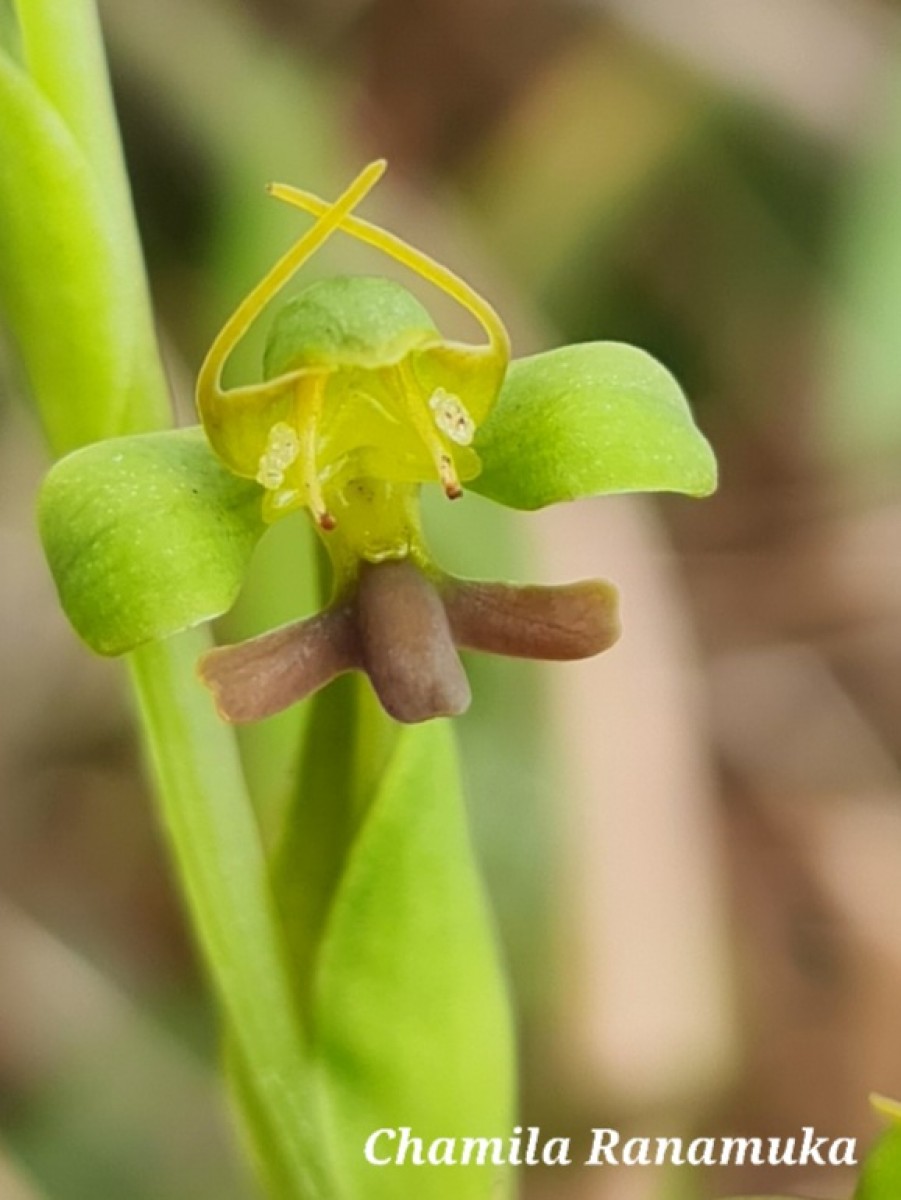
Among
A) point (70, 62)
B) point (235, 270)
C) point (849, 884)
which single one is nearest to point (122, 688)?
point (235, 270)

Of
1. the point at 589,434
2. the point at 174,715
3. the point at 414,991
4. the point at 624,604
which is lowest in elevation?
the point at 414,991

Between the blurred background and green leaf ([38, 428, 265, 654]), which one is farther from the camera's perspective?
the blurred background

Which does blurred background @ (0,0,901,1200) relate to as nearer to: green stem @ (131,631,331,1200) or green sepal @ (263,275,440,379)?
green stem @ (131,631,331,1200)

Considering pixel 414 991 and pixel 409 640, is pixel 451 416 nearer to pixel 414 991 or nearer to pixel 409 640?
pixel 409 640

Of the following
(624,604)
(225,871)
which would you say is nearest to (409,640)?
(225,871)

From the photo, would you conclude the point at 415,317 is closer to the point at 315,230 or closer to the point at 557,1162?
the point at 315,230

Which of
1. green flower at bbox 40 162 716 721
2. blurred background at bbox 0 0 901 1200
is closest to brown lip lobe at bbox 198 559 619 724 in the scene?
green flower at bbox 40 162 716 721

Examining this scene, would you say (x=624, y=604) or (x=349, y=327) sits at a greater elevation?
(x=624, y=604)
